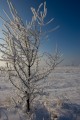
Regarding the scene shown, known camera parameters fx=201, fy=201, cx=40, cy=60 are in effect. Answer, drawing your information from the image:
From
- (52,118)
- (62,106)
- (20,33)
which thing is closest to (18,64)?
(20,33)

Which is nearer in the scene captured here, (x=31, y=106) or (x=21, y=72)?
(x=21, y=72)

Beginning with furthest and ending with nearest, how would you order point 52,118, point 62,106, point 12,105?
point 62,106
point 12,105
point 52,118

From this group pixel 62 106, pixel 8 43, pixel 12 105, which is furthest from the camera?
pixel 62 106

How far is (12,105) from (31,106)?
0.75 metres

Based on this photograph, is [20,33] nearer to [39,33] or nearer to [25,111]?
[39,33]

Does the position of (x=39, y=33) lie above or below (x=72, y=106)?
above

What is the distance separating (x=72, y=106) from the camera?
896 centimetres

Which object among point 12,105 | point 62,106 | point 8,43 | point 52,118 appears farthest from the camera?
point 62,106

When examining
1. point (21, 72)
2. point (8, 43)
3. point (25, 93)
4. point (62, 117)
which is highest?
point (8, 43)

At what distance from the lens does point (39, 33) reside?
6965 millimetres

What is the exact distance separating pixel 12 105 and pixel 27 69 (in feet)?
5.44

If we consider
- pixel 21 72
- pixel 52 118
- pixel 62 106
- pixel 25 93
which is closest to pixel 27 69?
pixel 21 72

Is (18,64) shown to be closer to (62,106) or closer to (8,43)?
(8,43)

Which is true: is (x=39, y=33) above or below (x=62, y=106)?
above
